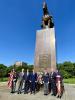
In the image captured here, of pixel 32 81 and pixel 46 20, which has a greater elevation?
pixel 46 20

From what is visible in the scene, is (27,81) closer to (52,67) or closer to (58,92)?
(58,92)

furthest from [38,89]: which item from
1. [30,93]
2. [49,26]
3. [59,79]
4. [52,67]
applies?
[49,26]

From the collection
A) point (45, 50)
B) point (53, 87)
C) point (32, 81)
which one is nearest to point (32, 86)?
point (32, 81)

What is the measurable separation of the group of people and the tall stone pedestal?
9.45 feet

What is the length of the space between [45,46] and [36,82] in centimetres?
489

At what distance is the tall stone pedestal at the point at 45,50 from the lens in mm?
14516

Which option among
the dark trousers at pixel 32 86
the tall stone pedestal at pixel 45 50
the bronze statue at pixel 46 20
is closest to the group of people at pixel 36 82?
the dark trousers at pixel 32 86

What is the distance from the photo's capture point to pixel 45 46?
50.7 ft

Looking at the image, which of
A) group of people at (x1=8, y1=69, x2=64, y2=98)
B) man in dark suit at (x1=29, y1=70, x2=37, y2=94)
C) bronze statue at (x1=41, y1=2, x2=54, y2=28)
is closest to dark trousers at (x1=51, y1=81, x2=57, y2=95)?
group of people at (x1=8, y1=69, x2=64, y2=98)

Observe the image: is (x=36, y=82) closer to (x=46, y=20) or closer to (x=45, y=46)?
(x=45, y=46)

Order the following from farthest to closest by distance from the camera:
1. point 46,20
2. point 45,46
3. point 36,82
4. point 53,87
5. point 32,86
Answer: point 46,20
point 45,46
point 36,82
point 32,86
point 53,87

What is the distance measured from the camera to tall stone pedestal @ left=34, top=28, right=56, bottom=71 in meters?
14.5

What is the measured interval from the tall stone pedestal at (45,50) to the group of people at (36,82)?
2881mm

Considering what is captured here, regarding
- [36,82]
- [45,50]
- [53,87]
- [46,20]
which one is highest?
[46,20]
